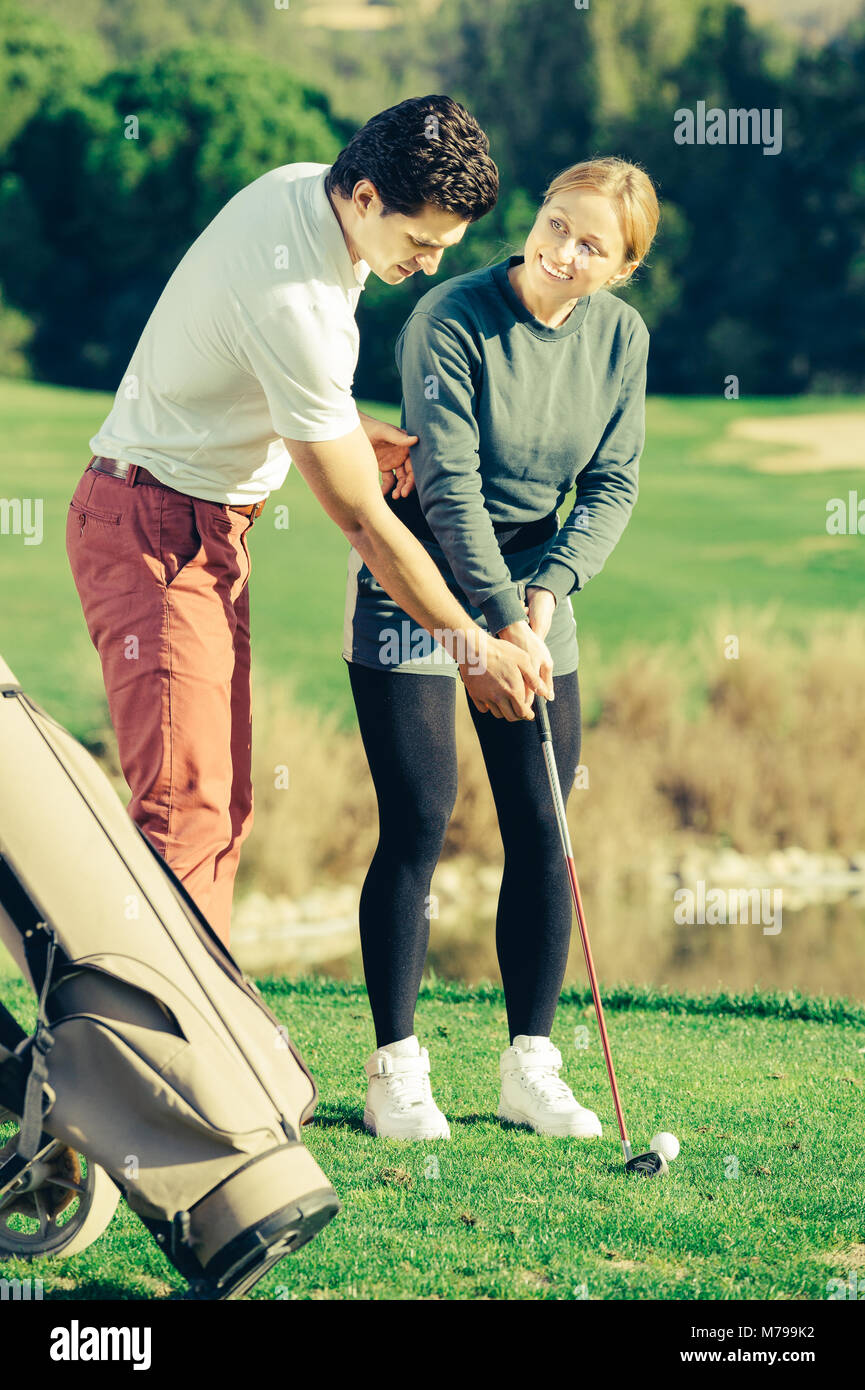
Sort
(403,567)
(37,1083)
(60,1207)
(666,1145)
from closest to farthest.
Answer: (37,1083) < (60,1207) < (403,567) < (666,1145)

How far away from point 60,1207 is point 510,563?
4.87 feet

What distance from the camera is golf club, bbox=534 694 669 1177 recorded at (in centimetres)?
279

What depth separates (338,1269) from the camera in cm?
233

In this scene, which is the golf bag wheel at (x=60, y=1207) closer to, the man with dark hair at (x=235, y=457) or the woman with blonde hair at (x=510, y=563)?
the man with dark hair at (x=235, y=457)

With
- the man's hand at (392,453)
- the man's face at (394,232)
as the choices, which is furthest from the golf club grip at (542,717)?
the man's face at (394,232)

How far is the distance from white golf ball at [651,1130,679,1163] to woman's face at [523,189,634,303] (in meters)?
1.60

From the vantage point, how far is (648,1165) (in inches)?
109

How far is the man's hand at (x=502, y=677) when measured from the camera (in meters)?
2.86

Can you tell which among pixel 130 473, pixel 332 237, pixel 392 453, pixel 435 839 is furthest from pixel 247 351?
pixel 435 839

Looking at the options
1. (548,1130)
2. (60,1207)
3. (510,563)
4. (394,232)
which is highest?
(394,232)

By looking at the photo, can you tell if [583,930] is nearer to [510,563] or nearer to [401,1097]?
[401,1097]

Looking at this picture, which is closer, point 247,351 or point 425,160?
point 425,160

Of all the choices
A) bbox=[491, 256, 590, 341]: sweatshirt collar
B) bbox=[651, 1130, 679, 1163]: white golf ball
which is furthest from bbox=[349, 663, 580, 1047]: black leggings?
bbox=[491, 256, 590, 341]: sweatshirt collar
